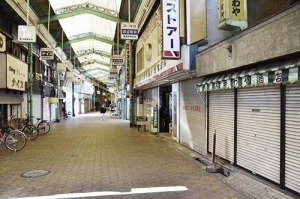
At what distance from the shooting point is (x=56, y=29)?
24172mm

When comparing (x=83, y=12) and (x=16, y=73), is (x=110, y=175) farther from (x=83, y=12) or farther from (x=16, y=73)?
(x=83, y=12)

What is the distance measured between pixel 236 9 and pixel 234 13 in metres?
0.13

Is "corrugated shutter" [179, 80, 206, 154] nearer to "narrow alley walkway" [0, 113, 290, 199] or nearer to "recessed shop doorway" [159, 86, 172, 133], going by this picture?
"narrow alley walkway" [0, 113, 290, 199]

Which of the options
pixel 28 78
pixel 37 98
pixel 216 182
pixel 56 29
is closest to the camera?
pixel 216 182

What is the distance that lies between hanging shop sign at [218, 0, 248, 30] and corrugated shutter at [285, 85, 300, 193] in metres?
2.50

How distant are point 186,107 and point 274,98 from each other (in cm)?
588

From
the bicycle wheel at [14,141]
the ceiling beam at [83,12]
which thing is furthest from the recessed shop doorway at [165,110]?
the bicycle wheel at [14,141]

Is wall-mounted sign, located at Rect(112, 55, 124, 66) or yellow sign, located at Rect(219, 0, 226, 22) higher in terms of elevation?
wall-mounted sign, located at Rect(112, 55, 124, 66)

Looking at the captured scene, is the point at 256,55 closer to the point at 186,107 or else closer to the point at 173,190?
the point at 173,190

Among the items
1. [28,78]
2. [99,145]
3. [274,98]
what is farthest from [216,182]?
[28,78]

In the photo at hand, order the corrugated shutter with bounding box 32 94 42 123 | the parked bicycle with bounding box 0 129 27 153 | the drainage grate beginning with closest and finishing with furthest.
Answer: the drainage grate, the parked bicycle with bounding box 0 129 27 153, the corrugated shutter with bounding box 32 94 42 123

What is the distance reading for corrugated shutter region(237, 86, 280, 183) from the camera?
5.75 m

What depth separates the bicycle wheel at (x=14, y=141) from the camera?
34.7 feet

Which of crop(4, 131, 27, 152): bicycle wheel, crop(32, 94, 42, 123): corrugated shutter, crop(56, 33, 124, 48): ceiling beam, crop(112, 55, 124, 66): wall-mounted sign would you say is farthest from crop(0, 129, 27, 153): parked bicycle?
crop(56, 33, 124, 48): ceiling beam
